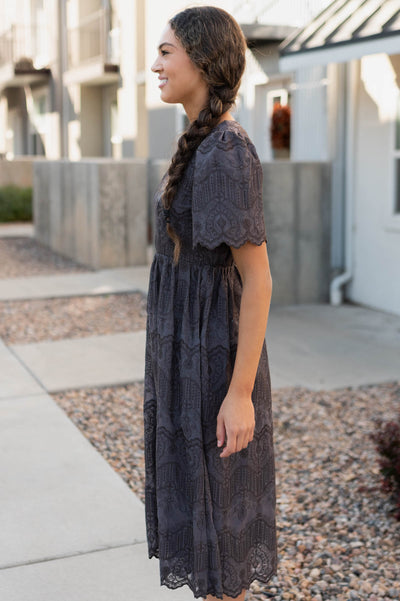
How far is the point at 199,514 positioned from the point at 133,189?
8538 millimetres

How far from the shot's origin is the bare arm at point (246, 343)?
1.99m

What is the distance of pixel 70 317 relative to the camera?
775 cm

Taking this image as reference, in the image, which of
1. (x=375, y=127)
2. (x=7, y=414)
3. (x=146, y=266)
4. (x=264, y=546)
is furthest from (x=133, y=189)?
(x=264, y=546)

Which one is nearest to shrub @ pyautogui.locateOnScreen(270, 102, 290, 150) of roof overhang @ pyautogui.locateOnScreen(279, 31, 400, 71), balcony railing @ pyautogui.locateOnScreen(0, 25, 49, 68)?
roof overhang @ pyautogui.locateOnScreen(279, 31, 400, 71)

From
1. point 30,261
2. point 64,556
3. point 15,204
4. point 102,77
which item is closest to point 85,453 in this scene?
point 64,556

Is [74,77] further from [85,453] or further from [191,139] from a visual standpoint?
[191,139]

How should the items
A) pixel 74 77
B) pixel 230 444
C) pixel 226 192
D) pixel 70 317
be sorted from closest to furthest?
pixel 226 192 < pixel 230 444 < pixel 70 317 < pixel 74 77

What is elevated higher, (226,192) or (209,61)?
(209,61)

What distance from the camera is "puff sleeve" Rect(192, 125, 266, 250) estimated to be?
6.42 feet

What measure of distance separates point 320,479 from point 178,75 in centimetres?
251

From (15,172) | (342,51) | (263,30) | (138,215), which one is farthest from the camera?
(15,172)

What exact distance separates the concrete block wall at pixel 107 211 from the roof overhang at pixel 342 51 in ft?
10.8

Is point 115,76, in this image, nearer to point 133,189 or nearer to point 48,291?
point 133,189

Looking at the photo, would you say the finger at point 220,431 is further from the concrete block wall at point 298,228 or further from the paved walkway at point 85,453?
the concrete block wall at point 298,228
